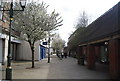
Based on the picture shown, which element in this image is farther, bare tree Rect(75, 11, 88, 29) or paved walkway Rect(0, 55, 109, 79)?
bare tree Rect(75, 11, 88, 29)

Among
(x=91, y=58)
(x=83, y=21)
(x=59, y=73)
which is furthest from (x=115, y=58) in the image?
(x=83, y=21)

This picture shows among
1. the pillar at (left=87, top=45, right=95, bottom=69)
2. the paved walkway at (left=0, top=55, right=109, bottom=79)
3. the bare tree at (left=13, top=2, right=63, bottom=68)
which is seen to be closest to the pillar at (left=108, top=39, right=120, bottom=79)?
the paved walkway at (left=0, top=55, right=109, bottom=79)

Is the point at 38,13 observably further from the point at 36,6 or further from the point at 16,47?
the point at 16,47

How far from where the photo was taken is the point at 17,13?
2141 centimetres

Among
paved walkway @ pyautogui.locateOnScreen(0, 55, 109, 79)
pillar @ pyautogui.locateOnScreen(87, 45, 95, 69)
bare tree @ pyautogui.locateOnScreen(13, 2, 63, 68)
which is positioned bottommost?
paved walkway @ pyautogui.locateOnScreen(0, 55, 109, 79)

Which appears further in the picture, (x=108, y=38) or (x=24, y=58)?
(x=24, y=58)

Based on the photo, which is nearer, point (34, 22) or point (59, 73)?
point (59, 73)

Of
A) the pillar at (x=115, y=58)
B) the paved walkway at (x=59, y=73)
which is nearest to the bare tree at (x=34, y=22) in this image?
the paved walkway at (x=59, y=73)

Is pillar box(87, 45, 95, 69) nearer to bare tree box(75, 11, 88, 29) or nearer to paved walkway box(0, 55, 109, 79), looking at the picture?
paved walkway box(0, 55, 109, 79)

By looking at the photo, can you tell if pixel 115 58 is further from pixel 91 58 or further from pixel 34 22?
pixel 34 22

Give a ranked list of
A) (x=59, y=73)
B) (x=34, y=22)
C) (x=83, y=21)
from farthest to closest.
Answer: (x=83, y=21) → (x=34, y=22) → (x=59, y=73)

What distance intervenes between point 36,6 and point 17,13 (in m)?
1.99

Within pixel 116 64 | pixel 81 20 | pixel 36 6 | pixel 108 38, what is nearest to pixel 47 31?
pixel 36 6

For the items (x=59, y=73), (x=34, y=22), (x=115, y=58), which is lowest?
(x=59, y=73)
